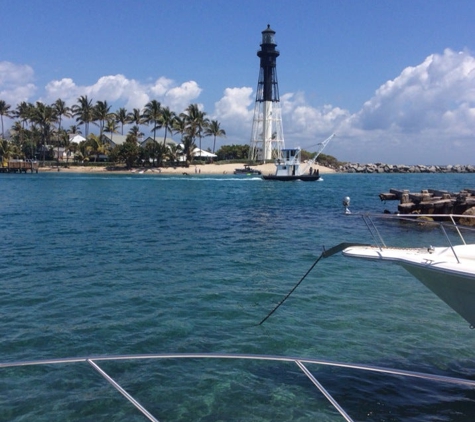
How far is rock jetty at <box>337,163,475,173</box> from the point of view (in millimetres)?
149750

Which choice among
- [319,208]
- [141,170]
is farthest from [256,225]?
[141,170]

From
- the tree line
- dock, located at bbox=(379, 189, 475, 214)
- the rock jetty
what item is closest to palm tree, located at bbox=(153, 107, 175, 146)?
the tree line

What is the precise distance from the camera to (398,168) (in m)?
153

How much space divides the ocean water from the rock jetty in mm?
134790

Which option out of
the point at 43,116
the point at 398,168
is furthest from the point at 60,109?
the point at 398,168

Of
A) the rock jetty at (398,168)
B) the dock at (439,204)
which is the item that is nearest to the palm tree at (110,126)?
the rock jetty at (398,168)

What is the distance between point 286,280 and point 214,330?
15.3 feet

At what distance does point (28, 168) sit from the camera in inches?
4092

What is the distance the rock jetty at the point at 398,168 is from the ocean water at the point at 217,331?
→ 13479 cm

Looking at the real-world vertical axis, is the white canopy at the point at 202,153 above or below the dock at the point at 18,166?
above

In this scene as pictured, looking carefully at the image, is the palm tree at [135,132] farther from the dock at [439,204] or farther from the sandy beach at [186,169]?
the dock at [439,204]

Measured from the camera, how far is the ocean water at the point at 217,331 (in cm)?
678

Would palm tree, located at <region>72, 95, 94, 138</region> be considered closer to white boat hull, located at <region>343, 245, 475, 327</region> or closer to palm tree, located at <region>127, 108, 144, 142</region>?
palm tree, located at <region>127, 108, 144, 142</region>

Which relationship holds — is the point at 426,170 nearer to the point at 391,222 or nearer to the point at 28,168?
the point at 28,168
